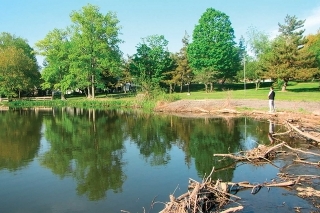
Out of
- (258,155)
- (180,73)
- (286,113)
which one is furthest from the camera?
(180,73)

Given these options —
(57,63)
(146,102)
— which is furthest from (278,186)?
A: (57,63)

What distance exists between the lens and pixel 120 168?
1196 cm

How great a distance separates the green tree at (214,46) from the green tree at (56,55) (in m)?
24.8

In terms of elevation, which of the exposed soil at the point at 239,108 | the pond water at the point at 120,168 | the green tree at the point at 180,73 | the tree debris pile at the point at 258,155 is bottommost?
the pond water at the point at 120,168

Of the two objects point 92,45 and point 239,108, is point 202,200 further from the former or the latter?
point 92,45

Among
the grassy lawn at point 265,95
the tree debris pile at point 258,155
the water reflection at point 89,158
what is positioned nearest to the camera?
the water reflection at point 89,158

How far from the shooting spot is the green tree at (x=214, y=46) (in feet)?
185

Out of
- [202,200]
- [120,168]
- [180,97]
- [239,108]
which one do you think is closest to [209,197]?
[202,200]

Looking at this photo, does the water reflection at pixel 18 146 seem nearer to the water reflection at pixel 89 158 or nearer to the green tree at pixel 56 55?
the water reflection at pixel 89 158

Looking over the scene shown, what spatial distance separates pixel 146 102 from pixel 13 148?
24379 mm

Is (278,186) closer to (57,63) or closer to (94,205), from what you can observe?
(94,205)

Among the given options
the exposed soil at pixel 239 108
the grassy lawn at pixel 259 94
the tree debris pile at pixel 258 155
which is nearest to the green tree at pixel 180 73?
the grassy lawn at pixel 259 94

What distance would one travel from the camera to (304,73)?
39688 millimetres

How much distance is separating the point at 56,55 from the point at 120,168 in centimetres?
5022
